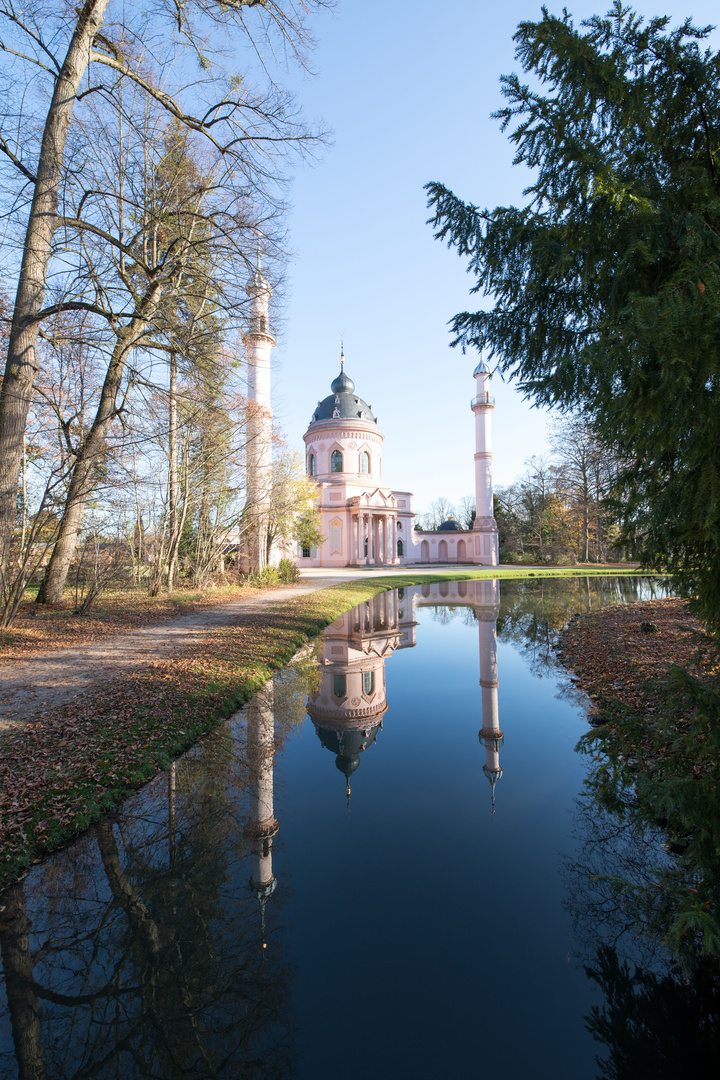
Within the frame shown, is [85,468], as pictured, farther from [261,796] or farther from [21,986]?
[21,986]

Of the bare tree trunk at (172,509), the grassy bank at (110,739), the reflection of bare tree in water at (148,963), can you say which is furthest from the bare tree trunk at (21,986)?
the bare tree trunk at (172,509)

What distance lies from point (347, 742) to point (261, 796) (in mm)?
1476

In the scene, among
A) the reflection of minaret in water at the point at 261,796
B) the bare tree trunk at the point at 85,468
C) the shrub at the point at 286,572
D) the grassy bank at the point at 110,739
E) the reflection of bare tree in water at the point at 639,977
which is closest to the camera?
the reflection of bare tree in water at the point at 639,977

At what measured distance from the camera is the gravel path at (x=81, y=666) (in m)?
5.79

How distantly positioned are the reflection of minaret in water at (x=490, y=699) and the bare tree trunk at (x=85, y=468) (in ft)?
32.2

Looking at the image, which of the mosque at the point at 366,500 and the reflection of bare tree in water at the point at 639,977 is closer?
the reflection of bare tree in water at the point at 639,977

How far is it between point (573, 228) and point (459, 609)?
1464 cm

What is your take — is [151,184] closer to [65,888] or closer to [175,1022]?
[65,888]

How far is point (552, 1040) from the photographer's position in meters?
2.06

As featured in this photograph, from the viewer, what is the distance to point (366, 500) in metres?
43.0

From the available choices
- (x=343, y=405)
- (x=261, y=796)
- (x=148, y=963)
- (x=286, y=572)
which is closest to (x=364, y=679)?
(x=261, y=796)

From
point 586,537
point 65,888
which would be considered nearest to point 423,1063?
point 65,888

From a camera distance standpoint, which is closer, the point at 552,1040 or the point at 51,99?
the point at 552,1040

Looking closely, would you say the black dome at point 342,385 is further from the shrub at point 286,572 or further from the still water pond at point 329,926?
the still water pond at point 329,926
